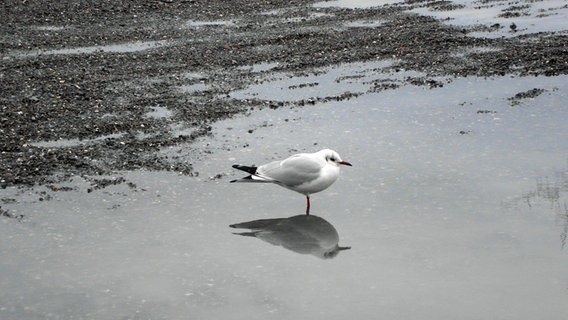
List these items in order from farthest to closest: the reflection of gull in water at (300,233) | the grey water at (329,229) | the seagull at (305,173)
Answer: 1. the seagull at (305,173)
2. the reflection of gull in water at (300,233)
3. the grey water at (329,229)

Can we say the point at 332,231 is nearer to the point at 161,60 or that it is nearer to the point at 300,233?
the point at 300,233

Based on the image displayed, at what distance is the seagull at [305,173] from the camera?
772 centimetres

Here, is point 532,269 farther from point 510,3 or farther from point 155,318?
point 510,3

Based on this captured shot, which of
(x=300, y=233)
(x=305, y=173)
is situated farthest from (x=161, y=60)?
(x=300, y=233)

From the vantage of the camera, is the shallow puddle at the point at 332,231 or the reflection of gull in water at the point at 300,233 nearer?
the shallow puddle at the point at 332,231

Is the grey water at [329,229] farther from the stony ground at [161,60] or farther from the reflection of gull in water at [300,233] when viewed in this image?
the stony ground at [161,60]

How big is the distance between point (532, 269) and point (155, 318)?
283 cm

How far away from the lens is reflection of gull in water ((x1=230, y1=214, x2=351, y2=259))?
6.97 metres

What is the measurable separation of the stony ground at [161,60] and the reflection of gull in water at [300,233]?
1746 millimetres

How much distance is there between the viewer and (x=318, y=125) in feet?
34.0

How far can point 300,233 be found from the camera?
730 cm

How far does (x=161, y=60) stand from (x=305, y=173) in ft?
22.4

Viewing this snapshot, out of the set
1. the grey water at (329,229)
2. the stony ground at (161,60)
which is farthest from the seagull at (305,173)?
the stony ground at (161,60)

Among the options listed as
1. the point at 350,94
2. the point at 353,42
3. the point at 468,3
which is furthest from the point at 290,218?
the point at 468,3
